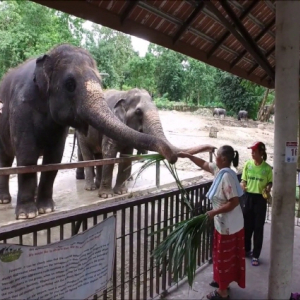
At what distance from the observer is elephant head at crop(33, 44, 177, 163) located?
416 cm

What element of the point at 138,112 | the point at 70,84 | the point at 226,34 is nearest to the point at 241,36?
the point at 226,34

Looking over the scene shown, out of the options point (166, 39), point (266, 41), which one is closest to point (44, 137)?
point (166, 39)

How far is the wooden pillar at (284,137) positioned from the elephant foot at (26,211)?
351 cm

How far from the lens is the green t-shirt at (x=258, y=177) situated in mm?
4215

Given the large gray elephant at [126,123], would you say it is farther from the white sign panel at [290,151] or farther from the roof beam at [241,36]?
the white sign panel at [290,151]

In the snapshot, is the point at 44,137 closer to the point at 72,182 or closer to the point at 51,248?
the point at 51,248

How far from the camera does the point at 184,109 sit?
1414 inches

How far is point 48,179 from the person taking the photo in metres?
5.62

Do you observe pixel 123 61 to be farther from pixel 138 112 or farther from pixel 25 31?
pixel 138 112

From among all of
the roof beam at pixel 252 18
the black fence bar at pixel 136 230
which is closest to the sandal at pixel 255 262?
the black fence bar at pixel 136 230

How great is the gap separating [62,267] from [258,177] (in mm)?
2597

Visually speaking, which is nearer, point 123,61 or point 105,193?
point 105,193

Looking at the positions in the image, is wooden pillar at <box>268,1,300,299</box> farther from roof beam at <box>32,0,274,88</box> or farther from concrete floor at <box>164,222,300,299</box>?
roof beam at <box>32,0,274,88</box>

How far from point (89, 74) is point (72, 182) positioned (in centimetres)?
472
